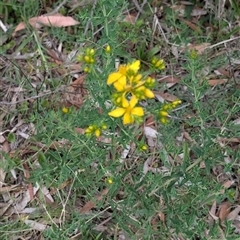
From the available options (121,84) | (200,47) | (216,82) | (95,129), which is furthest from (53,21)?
(121,84)

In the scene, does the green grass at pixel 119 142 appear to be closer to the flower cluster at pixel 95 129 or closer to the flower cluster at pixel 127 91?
the flower cluster at pixel 95 129

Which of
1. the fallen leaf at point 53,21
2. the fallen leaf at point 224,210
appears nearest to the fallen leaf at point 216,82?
the fallen leaf at point 224,210

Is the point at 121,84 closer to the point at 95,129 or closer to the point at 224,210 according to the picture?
the point at 95,129

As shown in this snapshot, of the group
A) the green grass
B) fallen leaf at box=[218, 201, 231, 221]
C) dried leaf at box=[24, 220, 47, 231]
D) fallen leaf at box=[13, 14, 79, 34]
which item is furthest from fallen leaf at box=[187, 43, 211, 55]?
dried leaf at box=[24, 220, 47, 231]

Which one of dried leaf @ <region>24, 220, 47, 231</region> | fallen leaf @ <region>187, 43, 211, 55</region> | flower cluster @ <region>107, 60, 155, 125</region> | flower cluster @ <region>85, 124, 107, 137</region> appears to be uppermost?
flower cluster @ <region>107, 60, 155, 125</region>

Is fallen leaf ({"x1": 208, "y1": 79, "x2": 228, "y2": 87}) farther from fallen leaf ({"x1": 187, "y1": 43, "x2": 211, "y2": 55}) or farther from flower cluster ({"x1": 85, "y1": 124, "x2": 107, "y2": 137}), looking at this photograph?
flower cluster ({"x1": 85, "y1": 124, "x2": 107, "y2": 137})

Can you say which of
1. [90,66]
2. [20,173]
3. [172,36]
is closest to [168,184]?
[90,66]

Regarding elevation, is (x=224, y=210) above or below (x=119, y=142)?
below
